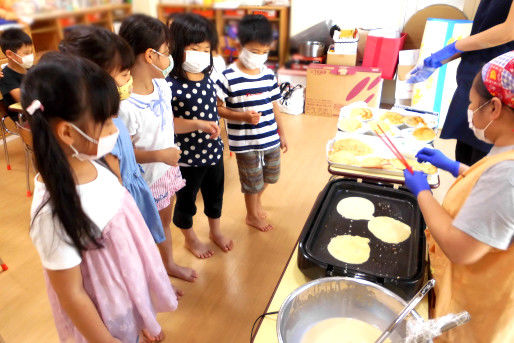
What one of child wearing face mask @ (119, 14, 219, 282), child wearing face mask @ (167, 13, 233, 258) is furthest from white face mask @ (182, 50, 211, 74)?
child wearing face mask @ (119, 14, 219, 282)

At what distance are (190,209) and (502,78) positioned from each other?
50.2 inches

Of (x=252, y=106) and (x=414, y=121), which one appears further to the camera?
(x=252, y=106)

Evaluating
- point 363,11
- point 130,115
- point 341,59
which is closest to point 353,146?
point 130,115

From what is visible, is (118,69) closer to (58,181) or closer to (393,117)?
(58,181)

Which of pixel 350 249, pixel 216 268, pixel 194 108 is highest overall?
pixel 194 108

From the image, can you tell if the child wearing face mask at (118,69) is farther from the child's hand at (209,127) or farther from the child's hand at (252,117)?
the child's hand at (252,117)

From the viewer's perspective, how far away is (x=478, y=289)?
0.72 m

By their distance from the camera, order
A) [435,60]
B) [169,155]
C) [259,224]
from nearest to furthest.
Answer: [169,155] < [435,60] < [259,224]

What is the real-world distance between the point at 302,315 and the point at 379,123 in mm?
1022

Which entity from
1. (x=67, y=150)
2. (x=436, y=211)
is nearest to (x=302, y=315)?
(x=436, y=211)

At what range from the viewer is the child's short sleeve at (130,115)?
43.8 inches

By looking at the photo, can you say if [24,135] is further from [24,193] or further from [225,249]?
[225,249]

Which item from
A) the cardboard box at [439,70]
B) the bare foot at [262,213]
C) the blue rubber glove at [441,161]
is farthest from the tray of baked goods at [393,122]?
the cardboard box at [439,70]

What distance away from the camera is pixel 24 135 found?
6.23 feet
